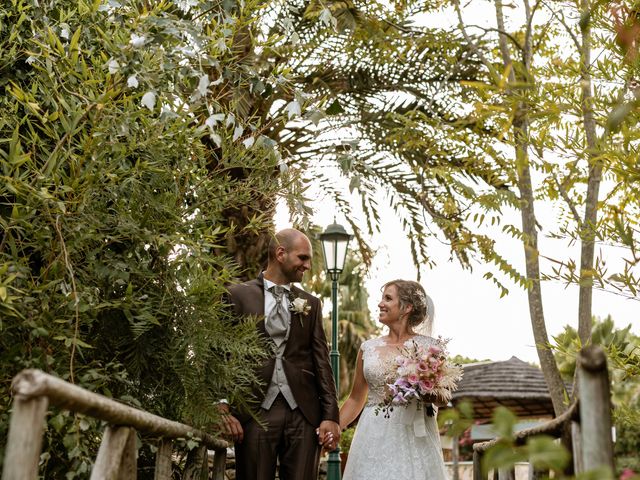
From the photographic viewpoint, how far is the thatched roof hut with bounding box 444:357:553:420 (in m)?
25.4

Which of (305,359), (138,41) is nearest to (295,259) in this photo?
(305,359)

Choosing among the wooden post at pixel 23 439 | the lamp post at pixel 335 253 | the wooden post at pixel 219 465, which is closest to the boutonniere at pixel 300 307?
the wooden post at pixel 219 465

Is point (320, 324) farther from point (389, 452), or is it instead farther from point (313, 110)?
point (313, 110)

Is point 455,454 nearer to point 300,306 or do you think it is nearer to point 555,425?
point 300,306

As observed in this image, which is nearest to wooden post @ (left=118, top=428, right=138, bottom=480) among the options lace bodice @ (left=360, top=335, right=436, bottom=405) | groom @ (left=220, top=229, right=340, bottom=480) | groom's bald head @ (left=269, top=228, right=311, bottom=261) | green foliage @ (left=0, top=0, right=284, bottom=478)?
green foliage @ (left=0, top=0, right=284, bottom=478)

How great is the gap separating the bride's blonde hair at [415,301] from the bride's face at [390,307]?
0.03 metres

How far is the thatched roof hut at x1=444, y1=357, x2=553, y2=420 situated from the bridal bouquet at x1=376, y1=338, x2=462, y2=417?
763 inches

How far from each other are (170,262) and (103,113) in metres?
0.70

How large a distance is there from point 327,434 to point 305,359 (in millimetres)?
467

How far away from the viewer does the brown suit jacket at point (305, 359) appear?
5203mm

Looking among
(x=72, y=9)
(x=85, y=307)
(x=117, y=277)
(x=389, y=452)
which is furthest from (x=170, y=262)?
(x=389, y=452)

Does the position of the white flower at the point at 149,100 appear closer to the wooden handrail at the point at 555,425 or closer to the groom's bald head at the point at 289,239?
the wooden handrail at the point at 555,425

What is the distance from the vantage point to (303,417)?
5176 millimetres

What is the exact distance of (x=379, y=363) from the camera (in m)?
6.26
